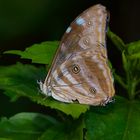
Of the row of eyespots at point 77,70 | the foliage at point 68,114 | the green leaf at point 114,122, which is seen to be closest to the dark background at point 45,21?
the foliage at point 68,114

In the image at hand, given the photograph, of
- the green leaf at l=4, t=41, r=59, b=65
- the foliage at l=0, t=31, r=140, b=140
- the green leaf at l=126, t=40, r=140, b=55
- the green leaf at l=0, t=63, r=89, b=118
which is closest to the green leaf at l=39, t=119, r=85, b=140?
the foliage at l=0, t=31, r=140, b=140

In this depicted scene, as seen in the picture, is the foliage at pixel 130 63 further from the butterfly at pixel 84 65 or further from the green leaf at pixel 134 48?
the butterfly at pixel 84 65

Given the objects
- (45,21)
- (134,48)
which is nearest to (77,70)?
(134,48)

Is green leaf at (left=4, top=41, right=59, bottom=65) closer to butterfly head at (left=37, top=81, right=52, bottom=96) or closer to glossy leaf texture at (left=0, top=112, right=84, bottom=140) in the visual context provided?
butterfly head at (left=37, top=81, right=52, bottom=96)

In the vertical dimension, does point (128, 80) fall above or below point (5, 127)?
above

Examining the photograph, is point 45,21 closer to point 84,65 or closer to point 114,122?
point 84,65

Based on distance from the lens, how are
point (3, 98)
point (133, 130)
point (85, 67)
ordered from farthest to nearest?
point (3, 98) → point (85, 67) → point (133, 130)

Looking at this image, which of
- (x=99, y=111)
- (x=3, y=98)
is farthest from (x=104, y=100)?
(x=3, y=98)

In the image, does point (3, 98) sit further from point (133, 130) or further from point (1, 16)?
point (133, 130)
